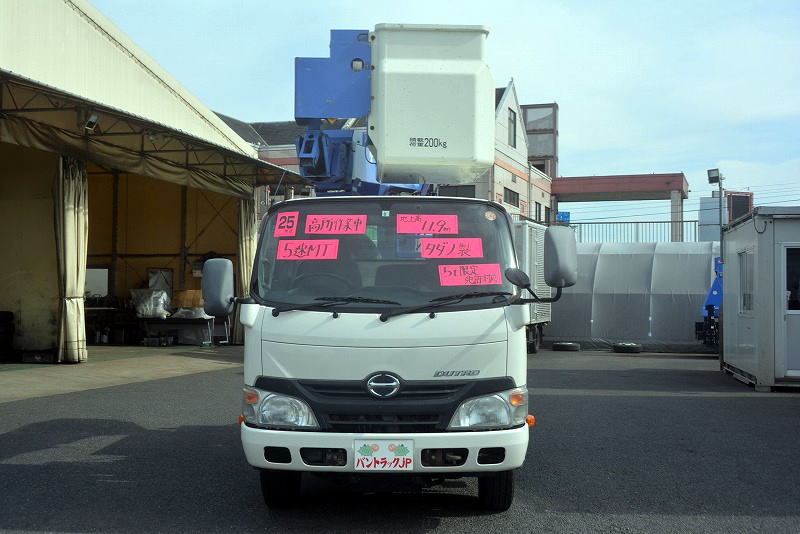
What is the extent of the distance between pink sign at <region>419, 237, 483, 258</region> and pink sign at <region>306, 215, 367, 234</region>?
0.42 meters

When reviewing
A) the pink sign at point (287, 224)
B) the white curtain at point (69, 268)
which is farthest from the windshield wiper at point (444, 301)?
the white curtain at point (69, 268)

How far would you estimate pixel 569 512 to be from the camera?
5.51 meters

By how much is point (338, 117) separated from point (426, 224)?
2.33m

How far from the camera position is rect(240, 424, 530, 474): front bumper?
4730 millimetres

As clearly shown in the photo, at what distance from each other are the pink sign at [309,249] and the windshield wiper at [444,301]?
2.12 ft

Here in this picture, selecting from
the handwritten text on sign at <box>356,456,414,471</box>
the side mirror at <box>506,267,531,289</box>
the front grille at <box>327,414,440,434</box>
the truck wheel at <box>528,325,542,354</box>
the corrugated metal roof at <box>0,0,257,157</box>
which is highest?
the corrugated metal roof at <box>0,0,257,157</box>

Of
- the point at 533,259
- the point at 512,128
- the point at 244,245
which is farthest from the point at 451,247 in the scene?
the point at 512,128

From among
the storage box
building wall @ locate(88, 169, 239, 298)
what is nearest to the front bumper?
the storage box

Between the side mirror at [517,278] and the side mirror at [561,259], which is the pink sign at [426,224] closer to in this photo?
the side mirror at [517,278]

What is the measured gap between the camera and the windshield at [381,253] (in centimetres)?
516

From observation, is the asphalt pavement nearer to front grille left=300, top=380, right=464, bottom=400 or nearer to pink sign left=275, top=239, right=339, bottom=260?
front grille left=300, top=380, right=464, bottom=400

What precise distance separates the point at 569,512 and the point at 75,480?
12.1 ft

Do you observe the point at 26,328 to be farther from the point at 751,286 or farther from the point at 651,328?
the point at 651,328

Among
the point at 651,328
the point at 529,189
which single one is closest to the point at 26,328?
the point at 651,328
